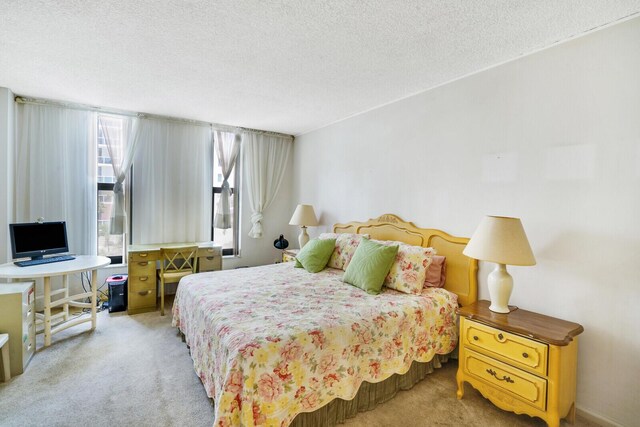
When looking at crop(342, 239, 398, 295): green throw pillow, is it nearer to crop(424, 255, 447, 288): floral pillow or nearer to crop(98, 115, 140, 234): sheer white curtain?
crop(424, 255, 447, 288): floral pillow

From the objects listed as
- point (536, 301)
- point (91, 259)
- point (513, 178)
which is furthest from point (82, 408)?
point (513, 178)

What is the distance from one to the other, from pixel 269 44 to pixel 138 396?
2.61 m

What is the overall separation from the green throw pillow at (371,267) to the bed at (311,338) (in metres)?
0.08

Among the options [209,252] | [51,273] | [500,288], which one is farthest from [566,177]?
[51,273]

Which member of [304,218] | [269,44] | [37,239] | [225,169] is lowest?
[37,239]

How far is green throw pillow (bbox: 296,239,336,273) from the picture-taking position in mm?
3180

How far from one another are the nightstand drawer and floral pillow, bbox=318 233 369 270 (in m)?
1.33

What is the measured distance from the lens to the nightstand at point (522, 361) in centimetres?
171

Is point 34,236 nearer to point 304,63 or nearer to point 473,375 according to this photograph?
point 304,63

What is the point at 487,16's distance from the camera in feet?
5.87

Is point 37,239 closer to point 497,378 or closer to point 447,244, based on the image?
point 447,244

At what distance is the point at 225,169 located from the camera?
458 centimetres

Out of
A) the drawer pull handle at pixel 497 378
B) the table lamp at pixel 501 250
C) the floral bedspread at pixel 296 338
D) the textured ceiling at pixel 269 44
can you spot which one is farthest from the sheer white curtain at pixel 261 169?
the drawer pull handle at pixel 497 378

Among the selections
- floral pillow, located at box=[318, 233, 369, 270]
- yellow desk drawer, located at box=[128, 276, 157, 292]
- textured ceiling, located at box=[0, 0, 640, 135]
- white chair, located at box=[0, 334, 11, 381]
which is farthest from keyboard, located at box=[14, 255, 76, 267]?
floral pillow, located at box=[318, 233, 369, 270]
